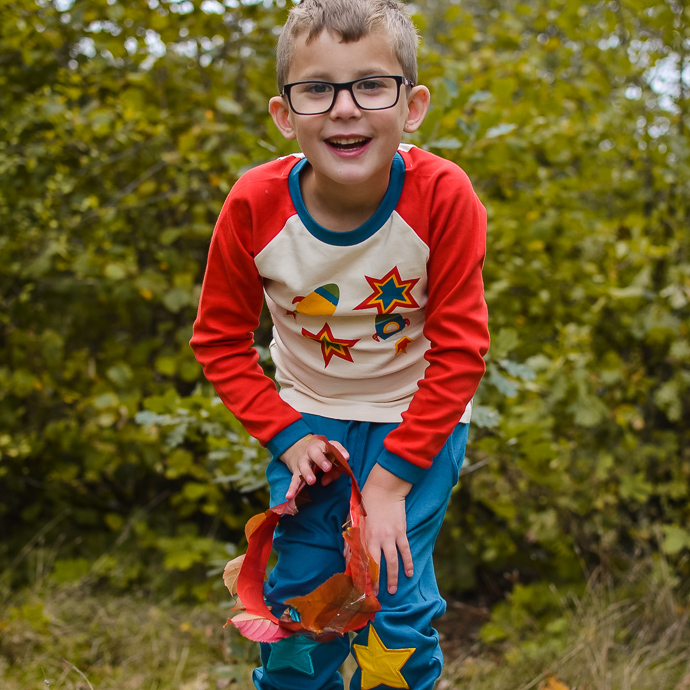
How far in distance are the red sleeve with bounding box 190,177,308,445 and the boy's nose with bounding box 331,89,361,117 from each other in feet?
0.80

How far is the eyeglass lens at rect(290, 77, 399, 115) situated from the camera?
4.48ft

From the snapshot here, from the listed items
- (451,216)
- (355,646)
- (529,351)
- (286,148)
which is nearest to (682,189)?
(529,351)

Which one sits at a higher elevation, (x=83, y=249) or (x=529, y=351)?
(x=83, y=249)

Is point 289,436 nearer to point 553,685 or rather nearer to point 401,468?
point 401,468

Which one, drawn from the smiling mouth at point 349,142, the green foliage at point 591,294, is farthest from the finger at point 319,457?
the green foliage at point 591,294

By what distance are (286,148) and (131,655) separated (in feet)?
5.73

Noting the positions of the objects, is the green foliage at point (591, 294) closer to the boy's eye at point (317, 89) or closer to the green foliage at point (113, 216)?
the green foliage at point (113, 216)

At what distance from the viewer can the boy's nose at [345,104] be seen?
1353 millimetres

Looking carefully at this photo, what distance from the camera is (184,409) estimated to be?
6.93 feet

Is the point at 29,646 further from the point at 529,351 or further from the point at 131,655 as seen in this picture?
the point at 529,351

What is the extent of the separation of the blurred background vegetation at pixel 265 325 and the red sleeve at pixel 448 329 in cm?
113

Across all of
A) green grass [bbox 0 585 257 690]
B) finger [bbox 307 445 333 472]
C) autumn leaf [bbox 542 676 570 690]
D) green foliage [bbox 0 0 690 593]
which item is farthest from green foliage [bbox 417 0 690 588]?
finger [bbox 307 445 333 472]

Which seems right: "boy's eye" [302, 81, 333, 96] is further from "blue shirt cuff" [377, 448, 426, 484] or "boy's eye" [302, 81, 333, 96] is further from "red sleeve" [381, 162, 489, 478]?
"blue shirt cuff" [377, 448, 426, 484]

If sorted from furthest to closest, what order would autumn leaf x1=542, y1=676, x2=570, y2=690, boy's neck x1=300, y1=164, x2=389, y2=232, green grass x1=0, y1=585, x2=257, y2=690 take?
1. green grass x1=0, y1=585, x2=257, y2=690
2. autumn leaf x1=542, y1=676, x2=570, y2=690
3. boy's neck x1=300, y1=164, x2=389, y2=232
